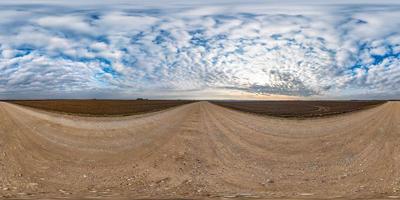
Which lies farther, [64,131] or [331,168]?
[64,131]

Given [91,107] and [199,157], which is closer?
[199,157]

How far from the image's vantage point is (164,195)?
14.2 meters

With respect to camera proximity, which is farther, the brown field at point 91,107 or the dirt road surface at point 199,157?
the brown field at point 91,107

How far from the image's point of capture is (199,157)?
63.9 ft

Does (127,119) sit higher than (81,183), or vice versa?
(127,119)

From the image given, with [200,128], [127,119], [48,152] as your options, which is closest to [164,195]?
[48,152]

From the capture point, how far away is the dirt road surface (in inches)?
619

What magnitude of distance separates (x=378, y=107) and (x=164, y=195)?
26.2 meters

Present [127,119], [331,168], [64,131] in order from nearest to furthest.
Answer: [331,168] → [64,131] → [127,119]

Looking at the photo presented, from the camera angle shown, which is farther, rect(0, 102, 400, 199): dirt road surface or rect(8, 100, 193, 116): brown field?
rect(8, 100, 193, 116): brown field

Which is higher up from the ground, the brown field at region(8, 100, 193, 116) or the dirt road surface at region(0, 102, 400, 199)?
the brown field at region(8, 100, 193, 116)

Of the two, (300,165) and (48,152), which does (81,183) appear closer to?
(48,152)

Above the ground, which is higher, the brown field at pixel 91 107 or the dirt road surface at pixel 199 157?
the brown field at pixel 91 107

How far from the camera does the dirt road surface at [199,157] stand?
15.7 metres
